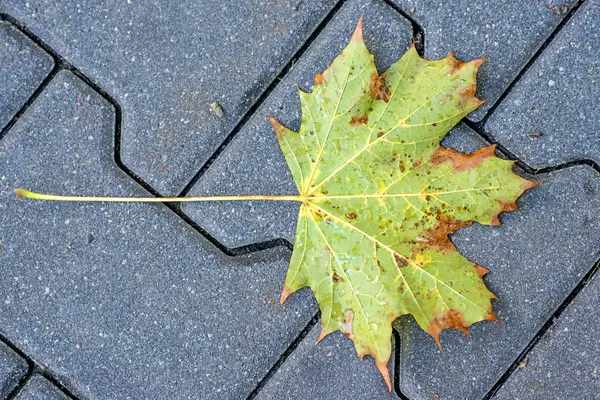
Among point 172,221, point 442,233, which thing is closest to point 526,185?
point 442,233

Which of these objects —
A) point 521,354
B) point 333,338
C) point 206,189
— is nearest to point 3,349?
point 206,189

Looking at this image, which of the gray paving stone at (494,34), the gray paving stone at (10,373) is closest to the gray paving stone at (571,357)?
the gray paving stone at (494,34)

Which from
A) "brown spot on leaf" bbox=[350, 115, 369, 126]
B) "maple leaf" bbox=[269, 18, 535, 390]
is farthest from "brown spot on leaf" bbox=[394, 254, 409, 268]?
"brown spot on leaf" bbox=[350, 115, 369, 126]

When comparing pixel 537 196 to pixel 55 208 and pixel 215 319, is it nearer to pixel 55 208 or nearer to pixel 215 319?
pixel 215 319

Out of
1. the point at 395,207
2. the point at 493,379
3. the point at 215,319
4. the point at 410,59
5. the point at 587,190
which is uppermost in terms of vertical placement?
the point at 410,59

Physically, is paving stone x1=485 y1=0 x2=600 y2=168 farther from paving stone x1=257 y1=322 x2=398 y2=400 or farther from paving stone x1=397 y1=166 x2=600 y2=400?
paving stone x1=257 y1=322 x2=398 y2=400

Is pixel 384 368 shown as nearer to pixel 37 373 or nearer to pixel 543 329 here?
pixel 543 329

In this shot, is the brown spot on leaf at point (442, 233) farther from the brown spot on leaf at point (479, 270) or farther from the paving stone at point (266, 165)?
the paving stone at point (266, 165)
